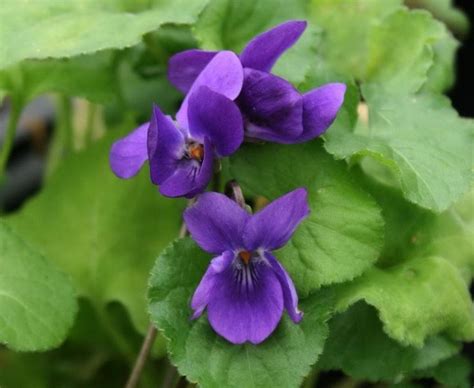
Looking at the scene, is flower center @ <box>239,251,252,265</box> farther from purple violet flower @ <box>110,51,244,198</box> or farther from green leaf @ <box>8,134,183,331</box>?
green leaf @ <box>8,134,183,331</box>

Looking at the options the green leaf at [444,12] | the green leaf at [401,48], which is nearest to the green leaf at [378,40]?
the green leaf at [401,48]

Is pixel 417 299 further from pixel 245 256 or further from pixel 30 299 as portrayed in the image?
pixel 30 299

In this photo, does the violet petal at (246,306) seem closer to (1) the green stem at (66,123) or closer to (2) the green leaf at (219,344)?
(2) the green leaf at (219,344)

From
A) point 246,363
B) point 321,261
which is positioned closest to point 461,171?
point 321,261

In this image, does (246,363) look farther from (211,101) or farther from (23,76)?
(23,76)

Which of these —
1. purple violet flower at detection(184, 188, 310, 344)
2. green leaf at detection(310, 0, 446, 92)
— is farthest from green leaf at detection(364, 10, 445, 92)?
purple violet flower at detection(184, 188, 310, 344)
